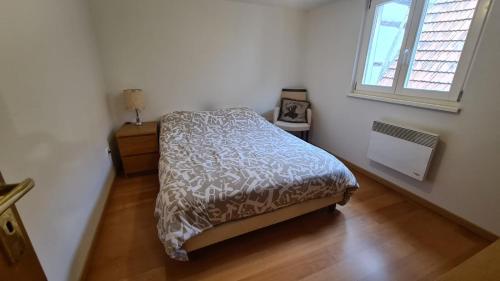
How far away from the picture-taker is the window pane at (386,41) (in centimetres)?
219

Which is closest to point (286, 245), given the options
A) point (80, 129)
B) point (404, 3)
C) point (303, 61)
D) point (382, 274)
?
point (382, 274)

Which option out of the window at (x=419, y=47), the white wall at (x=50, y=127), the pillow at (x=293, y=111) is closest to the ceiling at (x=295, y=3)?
the window at (x=419, y=47)

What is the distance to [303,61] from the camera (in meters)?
3.54

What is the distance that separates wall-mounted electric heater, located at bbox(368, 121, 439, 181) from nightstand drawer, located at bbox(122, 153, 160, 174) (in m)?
2.57

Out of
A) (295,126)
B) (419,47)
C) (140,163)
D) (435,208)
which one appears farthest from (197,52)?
(435,208)

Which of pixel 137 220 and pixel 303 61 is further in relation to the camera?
pixel 303 61

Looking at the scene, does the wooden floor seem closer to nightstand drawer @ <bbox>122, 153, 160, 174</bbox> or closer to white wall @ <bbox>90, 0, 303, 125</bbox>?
nightstand drawer @ <bbox>122, 153, 160, 174</bbox>

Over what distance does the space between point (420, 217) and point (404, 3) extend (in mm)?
2085

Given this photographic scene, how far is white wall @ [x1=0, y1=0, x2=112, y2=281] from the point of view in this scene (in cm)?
90

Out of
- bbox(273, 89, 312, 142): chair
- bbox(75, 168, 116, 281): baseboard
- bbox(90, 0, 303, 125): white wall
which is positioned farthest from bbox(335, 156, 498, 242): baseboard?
bbox(75, 168, 116, 281): baseboard

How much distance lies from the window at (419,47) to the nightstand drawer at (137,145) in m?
2.64

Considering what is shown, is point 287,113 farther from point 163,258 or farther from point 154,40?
point 163,258

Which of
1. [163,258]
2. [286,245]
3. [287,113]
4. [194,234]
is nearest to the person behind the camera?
[194,234]

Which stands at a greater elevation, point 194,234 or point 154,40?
point 154,40
